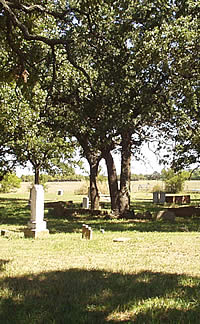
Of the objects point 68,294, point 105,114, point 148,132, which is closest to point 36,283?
point 68,294

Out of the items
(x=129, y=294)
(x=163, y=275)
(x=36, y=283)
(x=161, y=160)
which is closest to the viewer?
(x=129, y=294)

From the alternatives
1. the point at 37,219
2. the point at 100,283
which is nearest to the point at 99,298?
the point at 100,283

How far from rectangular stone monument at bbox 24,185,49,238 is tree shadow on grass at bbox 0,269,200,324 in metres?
5.92

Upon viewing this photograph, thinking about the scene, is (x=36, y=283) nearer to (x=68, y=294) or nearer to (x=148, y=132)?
(x=68, y=294)

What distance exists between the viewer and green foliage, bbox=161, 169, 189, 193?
49869 millimetres

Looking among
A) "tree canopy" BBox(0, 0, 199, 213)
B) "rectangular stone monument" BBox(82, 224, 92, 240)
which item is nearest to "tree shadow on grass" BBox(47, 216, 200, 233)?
"rectangular stone monument" BBox(82, 224, 92, 240)

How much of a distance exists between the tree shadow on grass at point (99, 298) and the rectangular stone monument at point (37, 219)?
5918 millimetres

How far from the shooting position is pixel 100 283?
221 inches

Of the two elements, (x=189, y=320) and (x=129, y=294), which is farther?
(x=129, y=294)

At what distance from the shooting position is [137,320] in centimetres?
407

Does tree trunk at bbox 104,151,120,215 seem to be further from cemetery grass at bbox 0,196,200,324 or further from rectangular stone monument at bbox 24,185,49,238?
cemetery grass at bbox 0,196,200,324

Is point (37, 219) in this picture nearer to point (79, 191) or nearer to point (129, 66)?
point (129, 66)

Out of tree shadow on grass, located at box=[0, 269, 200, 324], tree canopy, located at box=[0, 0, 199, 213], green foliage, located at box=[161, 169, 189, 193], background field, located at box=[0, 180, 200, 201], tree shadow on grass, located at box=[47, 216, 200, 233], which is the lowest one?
tree shadow on grass, located at box=[47, 216, 200, 233]

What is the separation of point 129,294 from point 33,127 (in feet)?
47.7
